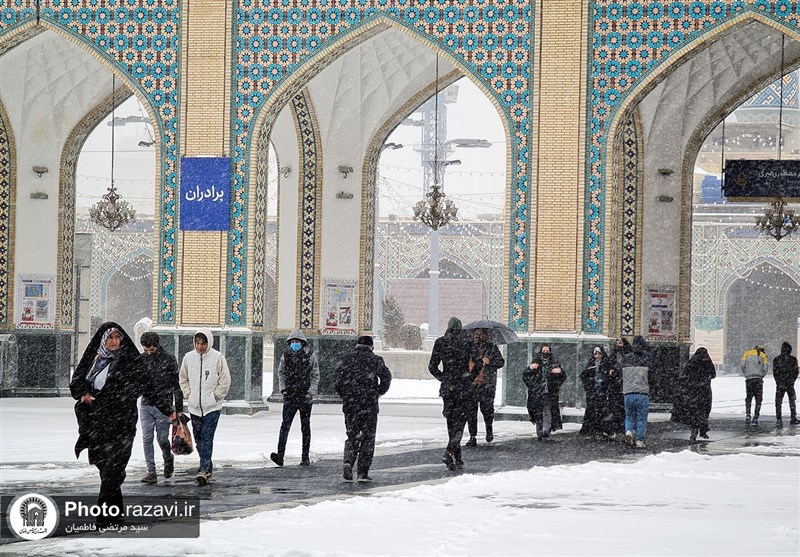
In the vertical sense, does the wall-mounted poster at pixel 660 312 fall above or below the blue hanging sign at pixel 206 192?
below

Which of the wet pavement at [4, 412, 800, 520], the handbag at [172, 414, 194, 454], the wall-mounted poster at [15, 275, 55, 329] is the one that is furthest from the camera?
the wall-mounted poster at [15, 275, 55, 329]

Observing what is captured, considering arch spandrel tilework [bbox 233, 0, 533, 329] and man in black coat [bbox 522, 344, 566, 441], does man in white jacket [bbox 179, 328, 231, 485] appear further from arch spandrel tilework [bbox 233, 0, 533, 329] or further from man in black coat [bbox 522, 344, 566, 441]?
arch spandrel tilework [bbox 233, 0, 533, 329]

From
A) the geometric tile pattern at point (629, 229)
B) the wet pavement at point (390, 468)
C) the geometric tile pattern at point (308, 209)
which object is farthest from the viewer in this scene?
the geometric tile pattern at point (308, 209)

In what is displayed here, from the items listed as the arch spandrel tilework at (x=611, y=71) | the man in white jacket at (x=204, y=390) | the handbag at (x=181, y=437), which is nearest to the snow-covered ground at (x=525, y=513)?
the handbag at (x=181, y=437)

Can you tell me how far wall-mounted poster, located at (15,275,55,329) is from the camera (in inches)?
812

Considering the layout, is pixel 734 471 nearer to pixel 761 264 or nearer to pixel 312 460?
pixel 312 460

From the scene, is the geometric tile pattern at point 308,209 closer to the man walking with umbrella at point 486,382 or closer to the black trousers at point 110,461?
the man walking with umbrella at point 486,382

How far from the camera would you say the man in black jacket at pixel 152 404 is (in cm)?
987

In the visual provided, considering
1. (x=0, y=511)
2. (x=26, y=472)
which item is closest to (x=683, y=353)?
(x=26, y=472)

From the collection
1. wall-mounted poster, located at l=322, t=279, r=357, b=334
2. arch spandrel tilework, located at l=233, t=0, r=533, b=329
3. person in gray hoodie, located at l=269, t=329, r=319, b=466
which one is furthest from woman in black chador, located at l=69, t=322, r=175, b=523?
wall-mounted poster, located at l=322, t=279, r=357, b=334

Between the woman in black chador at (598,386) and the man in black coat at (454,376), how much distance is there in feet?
12.3

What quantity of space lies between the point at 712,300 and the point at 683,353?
1732cm

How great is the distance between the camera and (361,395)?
10.3 m

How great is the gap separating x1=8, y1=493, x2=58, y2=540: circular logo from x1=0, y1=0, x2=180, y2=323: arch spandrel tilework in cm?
891
